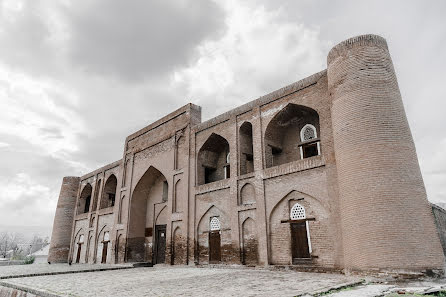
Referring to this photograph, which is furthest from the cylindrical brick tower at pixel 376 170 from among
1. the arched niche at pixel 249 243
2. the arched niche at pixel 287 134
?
the arched niche at pixel 249 243

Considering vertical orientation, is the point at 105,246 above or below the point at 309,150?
below

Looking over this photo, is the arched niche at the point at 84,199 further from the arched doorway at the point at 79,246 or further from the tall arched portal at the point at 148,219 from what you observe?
the tall arched portal at the point at 148,219

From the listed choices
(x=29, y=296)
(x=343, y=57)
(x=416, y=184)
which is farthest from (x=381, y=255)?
(x=29, y=296)

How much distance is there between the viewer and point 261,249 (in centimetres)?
1130

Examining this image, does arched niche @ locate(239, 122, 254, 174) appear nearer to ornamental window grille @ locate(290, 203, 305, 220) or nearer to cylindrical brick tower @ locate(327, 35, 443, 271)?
ornamental window grille @ locate(290, 203, 305, 220)

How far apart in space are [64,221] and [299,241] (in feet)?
65.7

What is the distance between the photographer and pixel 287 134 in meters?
12.8

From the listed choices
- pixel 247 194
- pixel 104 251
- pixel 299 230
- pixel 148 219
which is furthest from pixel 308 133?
pixel 104 251

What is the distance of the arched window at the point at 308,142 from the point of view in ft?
38.5

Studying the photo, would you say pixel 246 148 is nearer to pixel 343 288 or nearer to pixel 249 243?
pixel 249 243

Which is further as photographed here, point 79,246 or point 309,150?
point 79,246

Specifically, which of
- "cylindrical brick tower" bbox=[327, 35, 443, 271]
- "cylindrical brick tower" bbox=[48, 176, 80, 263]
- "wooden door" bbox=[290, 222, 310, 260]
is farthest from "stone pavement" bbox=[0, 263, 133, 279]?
"cylindrical brick tower" bbox=[327, 35, 443, 271]

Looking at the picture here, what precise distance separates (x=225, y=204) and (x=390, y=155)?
259 inches

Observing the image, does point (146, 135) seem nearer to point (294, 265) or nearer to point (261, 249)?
point (261, 249)
